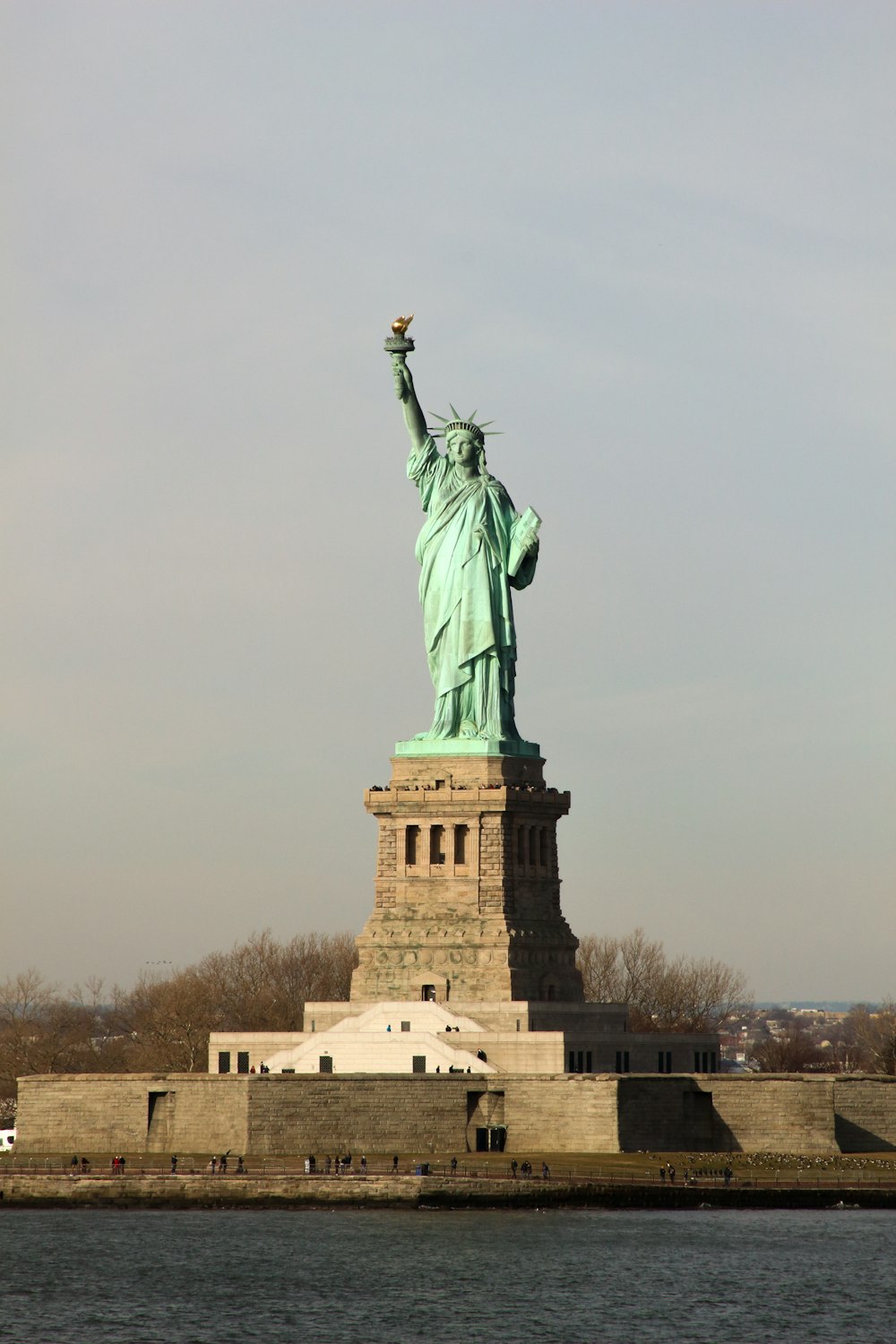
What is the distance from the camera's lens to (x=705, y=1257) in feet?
208

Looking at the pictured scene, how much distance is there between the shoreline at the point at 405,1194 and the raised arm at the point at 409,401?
2398cm

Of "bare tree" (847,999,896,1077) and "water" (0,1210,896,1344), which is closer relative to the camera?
"water" (0,1210,896,1344)

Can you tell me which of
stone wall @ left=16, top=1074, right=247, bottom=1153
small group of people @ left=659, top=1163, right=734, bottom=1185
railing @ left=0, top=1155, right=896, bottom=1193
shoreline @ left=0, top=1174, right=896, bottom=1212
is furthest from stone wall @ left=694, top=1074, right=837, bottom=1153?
stone wall @ left=16, top=1074, right=247, bottom=1153

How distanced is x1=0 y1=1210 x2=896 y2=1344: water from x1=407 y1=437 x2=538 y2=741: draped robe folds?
18291 millimetres

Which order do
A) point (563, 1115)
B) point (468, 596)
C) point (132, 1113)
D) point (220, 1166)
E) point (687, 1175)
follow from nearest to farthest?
point (687, 1175), point (220, 1166), point (563, 1115), point (132, 1113), point (468, 596)

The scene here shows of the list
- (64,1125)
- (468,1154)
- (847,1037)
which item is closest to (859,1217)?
(468,1154)

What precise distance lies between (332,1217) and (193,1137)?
7530 mm

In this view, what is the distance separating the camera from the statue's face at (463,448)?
271 ft

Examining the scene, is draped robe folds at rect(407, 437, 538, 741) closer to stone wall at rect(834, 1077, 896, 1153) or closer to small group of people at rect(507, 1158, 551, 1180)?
stone wall at rect(834, 1077, 896, 1153)

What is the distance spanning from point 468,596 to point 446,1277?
25711 millimetres

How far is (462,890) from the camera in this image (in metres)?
79.9

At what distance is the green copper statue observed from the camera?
8175 cm

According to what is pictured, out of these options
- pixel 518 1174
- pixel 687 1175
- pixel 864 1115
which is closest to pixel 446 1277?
pixel 518 1174

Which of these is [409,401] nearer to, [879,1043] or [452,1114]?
[452,1114]
